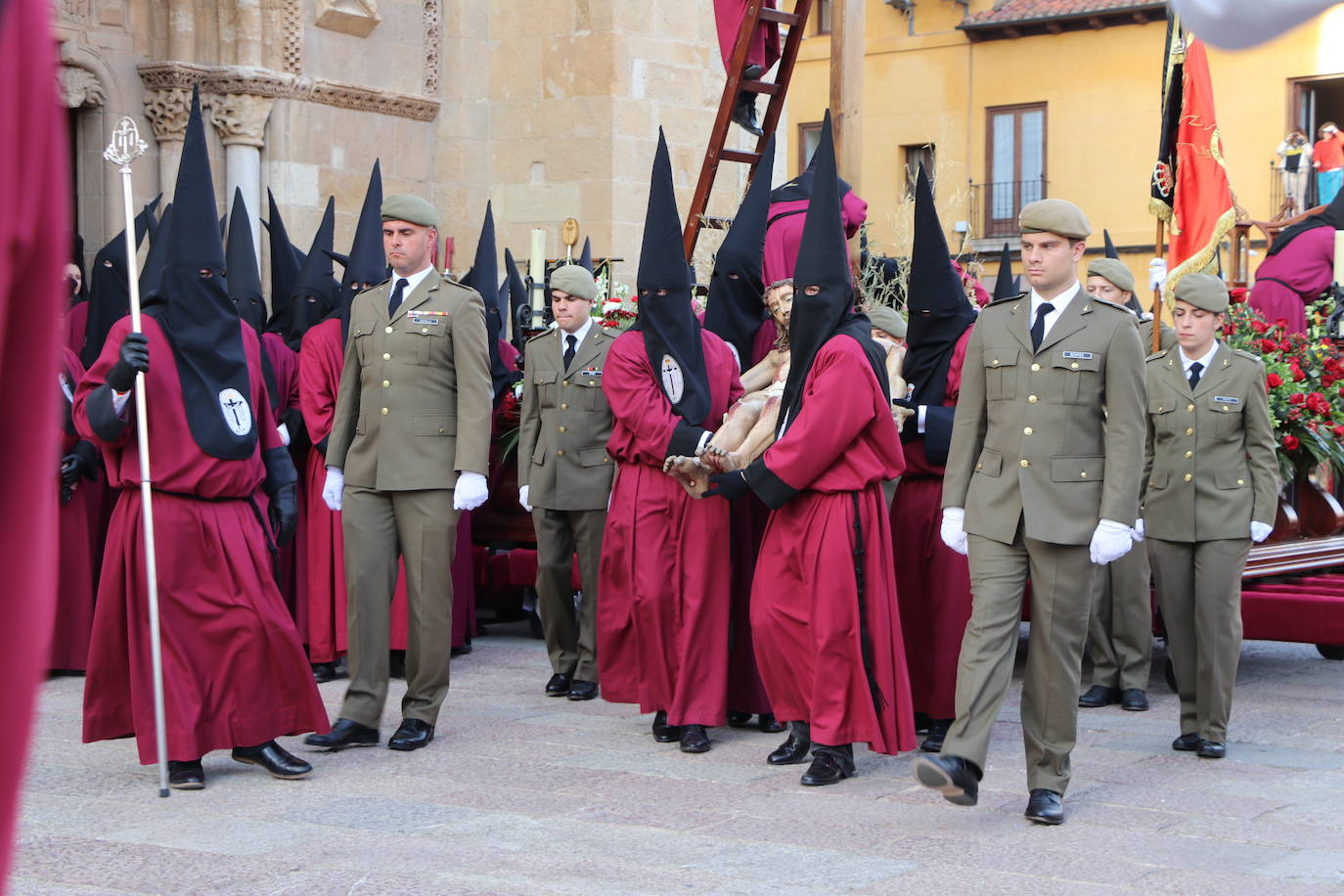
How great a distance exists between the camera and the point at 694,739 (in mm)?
7109

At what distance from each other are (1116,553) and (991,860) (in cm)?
109

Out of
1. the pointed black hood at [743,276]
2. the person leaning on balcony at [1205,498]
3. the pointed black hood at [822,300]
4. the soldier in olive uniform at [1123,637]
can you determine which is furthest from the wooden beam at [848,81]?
the pointed black hood at [822,300]

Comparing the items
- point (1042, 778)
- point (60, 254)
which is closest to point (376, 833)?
point (1042, 778)

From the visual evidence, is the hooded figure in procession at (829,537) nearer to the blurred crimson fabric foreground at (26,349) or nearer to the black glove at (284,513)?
the black glove at (284,513)

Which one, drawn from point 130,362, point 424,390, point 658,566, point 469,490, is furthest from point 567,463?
point 130,362

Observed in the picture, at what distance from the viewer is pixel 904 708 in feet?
21.4

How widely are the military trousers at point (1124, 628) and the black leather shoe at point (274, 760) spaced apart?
3.81 meters

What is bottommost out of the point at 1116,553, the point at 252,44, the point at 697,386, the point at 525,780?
the point at 525,780

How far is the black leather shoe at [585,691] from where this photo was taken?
8461mm

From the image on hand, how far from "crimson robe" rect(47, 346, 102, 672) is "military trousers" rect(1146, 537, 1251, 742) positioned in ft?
17.7

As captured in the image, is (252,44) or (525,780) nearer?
(525,780)

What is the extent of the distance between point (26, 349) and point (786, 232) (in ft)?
24.0

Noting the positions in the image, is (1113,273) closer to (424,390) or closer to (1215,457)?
(1215,457)

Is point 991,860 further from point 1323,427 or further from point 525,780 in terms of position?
point 1323,427
